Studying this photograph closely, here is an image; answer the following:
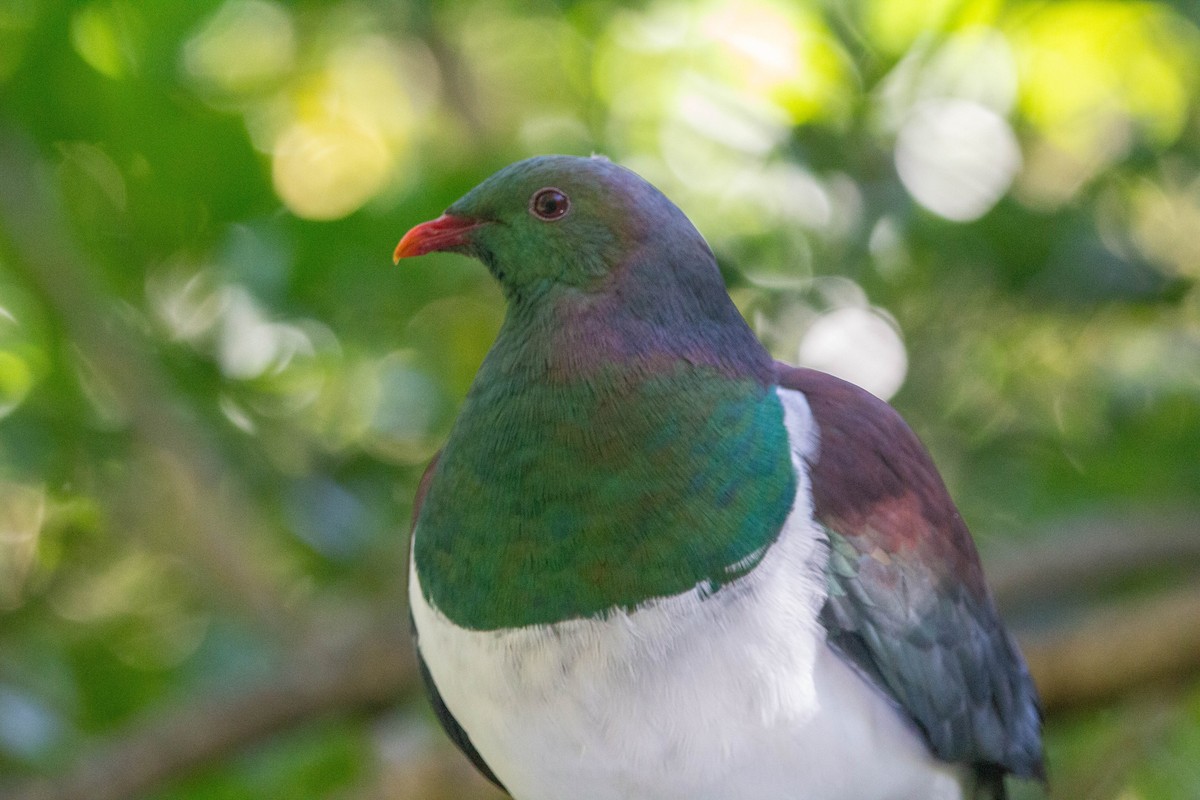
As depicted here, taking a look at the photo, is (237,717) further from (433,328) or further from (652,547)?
(652,547)

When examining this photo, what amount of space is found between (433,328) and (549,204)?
157 centimetres

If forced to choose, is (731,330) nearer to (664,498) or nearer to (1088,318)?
(664,498)

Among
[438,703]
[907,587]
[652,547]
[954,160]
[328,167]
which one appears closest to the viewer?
[652,547]

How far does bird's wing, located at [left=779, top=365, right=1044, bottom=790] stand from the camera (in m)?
1.13

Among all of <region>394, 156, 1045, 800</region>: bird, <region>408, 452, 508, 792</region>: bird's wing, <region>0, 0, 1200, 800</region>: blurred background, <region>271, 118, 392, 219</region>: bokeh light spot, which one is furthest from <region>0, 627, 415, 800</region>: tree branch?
<region>394, 156, 1045, 800</region>: bird

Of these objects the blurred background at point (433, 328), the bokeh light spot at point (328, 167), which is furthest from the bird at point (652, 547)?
the bokeh light spot at point (328, 167)

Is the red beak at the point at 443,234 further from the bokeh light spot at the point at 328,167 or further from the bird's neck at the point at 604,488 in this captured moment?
the bokeh light spot at the point at 328,167

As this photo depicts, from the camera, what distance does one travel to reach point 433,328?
2.69 meters

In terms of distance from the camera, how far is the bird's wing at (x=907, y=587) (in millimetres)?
1134

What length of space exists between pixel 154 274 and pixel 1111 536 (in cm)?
186

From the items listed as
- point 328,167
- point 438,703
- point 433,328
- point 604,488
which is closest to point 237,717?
point 433,328

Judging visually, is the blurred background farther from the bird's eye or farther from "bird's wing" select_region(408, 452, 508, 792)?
the bird's eye

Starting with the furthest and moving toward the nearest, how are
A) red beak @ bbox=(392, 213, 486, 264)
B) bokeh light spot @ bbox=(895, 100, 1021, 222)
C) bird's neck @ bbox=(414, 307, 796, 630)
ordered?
bokeh light spot @ bbox=(895, 100, 1021, 222) < red beak @ bbox=(392, 213, 486, 264) < bird's neck @ bbox=(414, 307, 796, 630)

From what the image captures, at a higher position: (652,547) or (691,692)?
(652,547)
